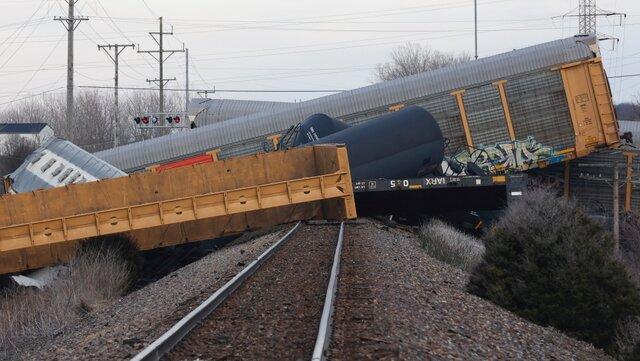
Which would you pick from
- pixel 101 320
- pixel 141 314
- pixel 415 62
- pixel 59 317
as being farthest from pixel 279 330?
pixel 415 62

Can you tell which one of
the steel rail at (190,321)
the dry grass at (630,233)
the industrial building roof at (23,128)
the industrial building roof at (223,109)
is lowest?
the dry grass at (630,233)

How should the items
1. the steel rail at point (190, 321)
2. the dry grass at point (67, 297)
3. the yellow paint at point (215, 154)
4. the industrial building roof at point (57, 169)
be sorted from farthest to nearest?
the yellow paint at point (215, 154) < the industrial building roof at point (57, 169) < the dry grass at point (67, 297) < the steel rail at point (190, 321)

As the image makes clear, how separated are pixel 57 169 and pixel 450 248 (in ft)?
44.8

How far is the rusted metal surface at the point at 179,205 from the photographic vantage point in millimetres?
18625

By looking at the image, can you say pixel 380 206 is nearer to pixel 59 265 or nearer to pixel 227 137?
pixel 59 265

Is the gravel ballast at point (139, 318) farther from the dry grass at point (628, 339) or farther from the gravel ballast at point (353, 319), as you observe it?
the dry grass at point (628, 339)

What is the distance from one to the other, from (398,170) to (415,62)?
95.3 metres

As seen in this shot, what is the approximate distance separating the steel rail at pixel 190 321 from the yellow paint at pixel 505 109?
19.5 meters

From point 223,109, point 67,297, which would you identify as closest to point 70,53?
point 223,109

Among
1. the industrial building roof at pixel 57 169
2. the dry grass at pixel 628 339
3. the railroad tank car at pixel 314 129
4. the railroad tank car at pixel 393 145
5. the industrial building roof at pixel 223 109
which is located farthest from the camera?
the industrial building roof at pixel 223 109

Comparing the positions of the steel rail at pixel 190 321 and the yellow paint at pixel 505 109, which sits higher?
Result: the yellow paint at pixel 505 109

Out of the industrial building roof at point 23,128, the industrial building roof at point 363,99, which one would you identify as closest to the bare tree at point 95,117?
the industrial building roof at point 23,128

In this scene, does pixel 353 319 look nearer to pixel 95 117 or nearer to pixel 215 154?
pixel 215 154

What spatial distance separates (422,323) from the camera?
28.8ft
